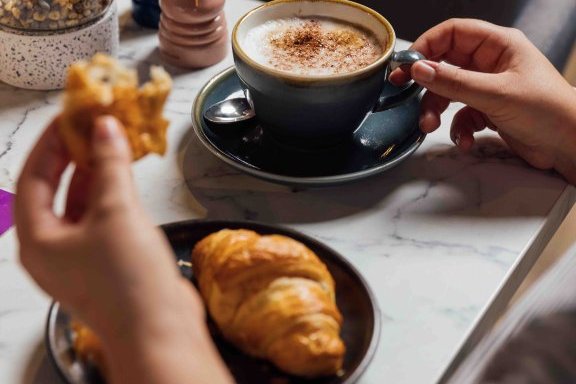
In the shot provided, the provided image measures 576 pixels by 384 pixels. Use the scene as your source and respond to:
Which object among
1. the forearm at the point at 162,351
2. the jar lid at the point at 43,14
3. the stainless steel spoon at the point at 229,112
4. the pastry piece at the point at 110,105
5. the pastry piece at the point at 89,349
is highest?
the pastry piece at the point at 110,105

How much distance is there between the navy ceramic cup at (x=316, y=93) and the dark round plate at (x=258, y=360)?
0.63 feet

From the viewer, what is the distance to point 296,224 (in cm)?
90

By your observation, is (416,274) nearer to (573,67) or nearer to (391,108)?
(391,108)

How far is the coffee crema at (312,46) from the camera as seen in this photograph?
96 cm

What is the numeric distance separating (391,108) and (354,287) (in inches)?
13.7

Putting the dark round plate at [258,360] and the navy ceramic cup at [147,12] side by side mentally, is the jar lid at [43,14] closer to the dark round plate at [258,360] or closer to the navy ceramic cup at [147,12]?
the navy ceramic cup at [147,12]

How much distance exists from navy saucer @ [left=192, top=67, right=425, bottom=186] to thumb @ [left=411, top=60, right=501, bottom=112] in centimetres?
8

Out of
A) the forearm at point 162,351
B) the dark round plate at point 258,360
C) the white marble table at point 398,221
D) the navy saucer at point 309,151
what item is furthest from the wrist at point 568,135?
the forearm at point 162,351

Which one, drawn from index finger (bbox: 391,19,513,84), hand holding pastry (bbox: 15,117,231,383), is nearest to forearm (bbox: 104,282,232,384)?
hand holding pastry (bbox: 15,117,231,383)

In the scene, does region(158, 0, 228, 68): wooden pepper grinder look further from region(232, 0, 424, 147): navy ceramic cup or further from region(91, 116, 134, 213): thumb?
region(91, 116, 134, 213): thumb

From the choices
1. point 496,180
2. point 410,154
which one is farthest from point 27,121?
point 496,180

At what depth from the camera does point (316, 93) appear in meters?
0.91

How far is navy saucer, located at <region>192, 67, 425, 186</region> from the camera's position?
0.93 m

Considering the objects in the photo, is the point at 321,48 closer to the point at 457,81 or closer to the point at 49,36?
the point at 457,81
